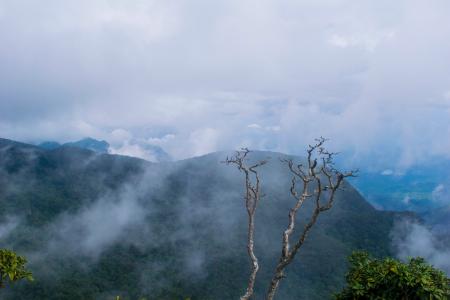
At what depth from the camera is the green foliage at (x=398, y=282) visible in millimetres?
18750

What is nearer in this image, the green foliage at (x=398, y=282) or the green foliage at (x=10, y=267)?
the green foliage at (x=398, y=282)

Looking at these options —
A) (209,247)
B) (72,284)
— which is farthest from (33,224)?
(209,247)

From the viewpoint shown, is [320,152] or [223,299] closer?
[320,152]

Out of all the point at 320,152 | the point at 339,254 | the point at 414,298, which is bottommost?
the point at 339,254

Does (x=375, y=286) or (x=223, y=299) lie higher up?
(x=375, y=286)

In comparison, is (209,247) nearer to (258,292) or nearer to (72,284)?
(258,292)

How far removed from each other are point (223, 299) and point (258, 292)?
13.4m

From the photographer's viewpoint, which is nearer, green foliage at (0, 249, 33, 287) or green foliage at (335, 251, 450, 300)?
green foliage at (335, 251, 450, 300)

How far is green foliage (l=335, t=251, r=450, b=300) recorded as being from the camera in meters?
18.8

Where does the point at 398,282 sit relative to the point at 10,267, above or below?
above

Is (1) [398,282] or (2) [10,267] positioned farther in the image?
(2) [10,267]

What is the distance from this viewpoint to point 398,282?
763 inches

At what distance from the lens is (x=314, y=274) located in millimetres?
174000

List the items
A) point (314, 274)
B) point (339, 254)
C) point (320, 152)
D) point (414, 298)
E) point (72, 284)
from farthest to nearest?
point (339, 254) < point (314, 274) < point (72, 284) < point (320, 152) < point (414, 298)
